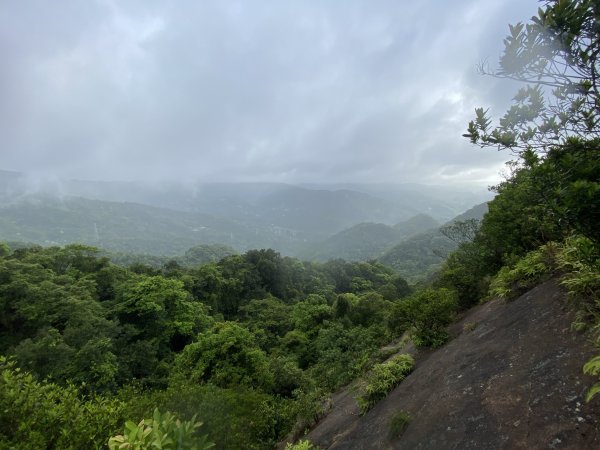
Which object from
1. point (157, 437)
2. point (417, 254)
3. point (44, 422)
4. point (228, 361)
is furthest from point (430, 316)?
point (417, 254)

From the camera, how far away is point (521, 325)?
6781 mm

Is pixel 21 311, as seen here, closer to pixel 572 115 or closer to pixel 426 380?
pixel 426 380

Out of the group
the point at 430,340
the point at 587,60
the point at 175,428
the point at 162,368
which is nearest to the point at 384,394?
the point at 430,340

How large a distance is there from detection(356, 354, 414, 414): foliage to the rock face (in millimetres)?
346

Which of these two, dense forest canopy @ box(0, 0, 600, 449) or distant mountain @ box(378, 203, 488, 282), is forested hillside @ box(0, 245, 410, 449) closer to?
dense forest canopy @ box(0, 0, 600, 449)

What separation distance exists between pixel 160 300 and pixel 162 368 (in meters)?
6.61

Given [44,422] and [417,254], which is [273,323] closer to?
[44,422]

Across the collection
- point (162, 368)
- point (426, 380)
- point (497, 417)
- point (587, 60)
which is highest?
point (587, 60)

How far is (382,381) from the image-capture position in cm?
896

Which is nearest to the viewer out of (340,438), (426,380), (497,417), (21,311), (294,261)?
(497,417)

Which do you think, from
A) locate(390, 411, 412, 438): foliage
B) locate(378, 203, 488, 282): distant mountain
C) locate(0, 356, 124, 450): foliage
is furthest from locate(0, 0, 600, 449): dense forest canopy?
locate(378, 203, 488, 282): distant mountain

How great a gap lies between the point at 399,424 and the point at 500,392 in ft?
7.08

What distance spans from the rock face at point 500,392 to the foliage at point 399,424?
0.09 m

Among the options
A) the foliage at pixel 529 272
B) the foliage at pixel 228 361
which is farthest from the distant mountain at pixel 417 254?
the foliage at pixel 529 272
